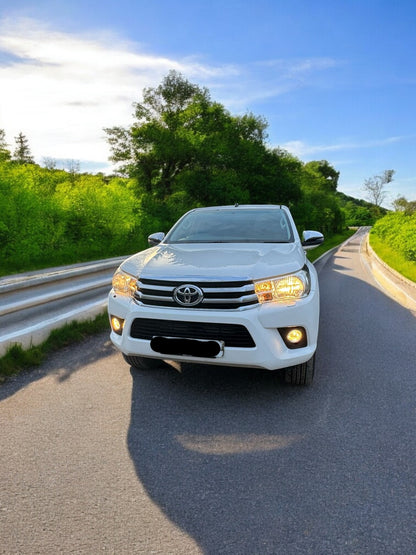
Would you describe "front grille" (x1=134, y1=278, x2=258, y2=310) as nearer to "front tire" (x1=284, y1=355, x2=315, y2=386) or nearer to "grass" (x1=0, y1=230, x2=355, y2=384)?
"front tire" (x1=284, y1=355, x2=315, y2=386)

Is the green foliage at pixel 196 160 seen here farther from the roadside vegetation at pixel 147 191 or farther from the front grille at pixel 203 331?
the front grille at pixel 203 331

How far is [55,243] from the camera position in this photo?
13422mm

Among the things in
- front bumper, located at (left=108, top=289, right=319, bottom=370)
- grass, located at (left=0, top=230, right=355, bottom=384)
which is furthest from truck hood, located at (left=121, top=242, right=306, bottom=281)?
grass, located at (left=0, top=230, right=355, bottom=384)

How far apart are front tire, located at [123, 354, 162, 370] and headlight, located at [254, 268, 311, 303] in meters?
1.54

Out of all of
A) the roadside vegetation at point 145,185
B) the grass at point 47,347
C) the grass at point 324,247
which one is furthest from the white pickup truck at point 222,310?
the grass at point 324,247

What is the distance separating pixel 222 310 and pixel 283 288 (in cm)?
57

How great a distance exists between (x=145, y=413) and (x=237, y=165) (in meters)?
37.0

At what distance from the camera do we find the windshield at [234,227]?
4.64m

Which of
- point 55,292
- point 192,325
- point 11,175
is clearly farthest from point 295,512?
point 11,175

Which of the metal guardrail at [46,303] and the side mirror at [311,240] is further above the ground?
the side mirror at [311,240]

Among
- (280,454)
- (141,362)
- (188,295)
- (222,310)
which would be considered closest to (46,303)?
(141,362)

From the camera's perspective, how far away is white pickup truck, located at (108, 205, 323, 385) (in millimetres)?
3305

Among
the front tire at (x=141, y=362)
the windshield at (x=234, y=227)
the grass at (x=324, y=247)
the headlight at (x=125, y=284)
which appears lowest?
the grass at (x=324, y=247)

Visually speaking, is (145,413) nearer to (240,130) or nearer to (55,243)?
(55,243)
